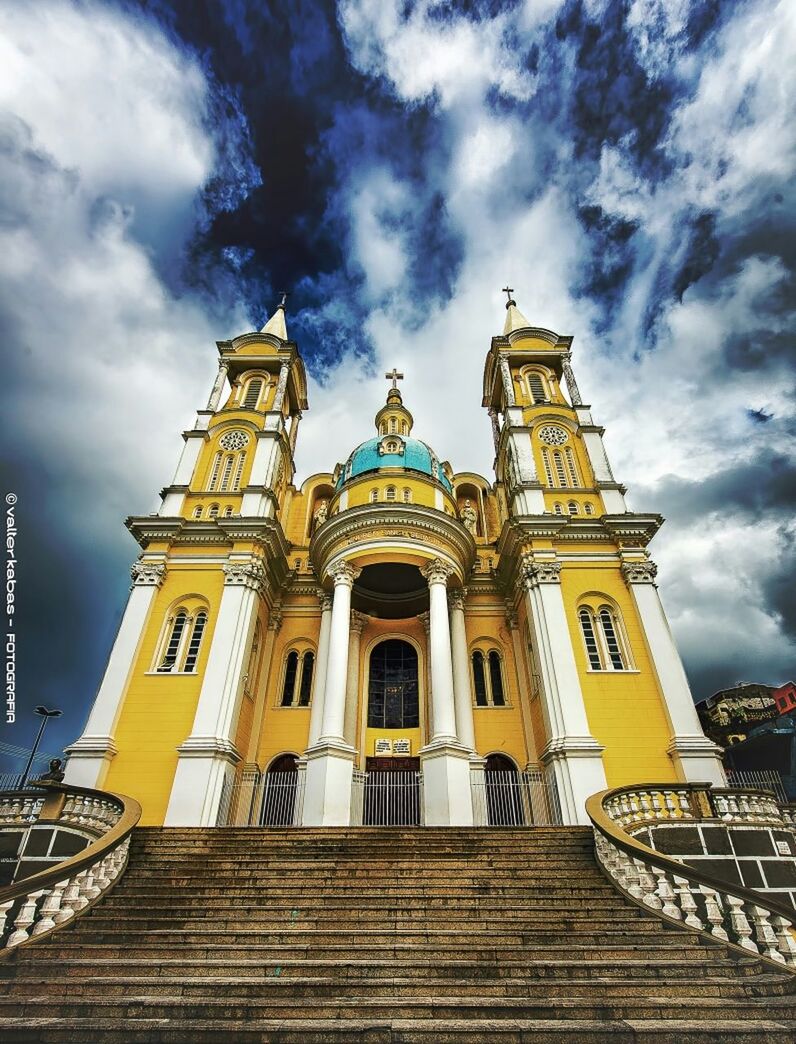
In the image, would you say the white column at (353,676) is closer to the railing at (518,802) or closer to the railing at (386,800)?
the railing at (386,800)

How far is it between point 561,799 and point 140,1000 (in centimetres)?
1199

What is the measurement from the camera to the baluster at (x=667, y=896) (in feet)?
25.9

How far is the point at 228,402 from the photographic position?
26484 mm

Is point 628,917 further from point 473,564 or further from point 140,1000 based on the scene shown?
point 473,564

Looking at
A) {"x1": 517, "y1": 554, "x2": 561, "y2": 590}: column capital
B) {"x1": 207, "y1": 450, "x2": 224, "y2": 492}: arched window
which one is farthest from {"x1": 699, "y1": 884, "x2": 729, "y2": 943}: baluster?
{"x1": 207, "y1": 450, "x2": 224, "y2": 492}: arched window

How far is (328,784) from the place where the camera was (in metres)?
14.6

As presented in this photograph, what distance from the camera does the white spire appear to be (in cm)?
3103

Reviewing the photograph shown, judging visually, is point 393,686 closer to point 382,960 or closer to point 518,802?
point 518,802

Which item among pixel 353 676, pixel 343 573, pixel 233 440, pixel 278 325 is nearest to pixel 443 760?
pixel 353 676

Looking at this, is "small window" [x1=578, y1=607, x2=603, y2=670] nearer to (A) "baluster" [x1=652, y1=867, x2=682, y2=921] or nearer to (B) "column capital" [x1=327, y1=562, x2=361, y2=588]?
(B) "column capital" [x1=327, y1=562, x2=361, y2=588]

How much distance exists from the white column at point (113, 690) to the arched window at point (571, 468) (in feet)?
54.2

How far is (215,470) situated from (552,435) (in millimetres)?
15050

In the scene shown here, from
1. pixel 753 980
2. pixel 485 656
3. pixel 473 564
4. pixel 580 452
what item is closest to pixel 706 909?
pixel 753 980

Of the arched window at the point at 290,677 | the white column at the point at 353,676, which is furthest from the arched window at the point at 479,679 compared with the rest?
the arched window at the point at 290,677
